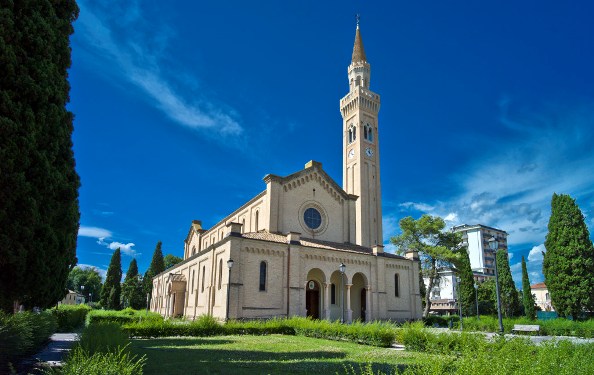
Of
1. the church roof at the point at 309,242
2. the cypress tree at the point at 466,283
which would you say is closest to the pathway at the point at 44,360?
the church roof at the point at 309,242

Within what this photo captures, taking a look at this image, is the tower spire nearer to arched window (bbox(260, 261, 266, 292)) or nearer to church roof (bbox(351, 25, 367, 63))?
church roof (bbox(351, 25, 367, 63))

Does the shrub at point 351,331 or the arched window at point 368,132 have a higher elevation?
the arched window at point 368,132

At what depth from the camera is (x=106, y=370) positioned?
589 cm

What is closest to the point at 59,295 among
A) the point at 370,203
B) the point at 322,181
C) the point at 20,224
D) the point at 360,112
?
the point at 20,224

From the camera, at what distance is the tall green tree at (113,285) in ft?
229

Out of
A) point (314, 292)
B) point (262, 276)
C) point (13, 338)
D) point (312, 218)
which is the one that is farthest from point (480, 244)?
Answer: point (13, 338)

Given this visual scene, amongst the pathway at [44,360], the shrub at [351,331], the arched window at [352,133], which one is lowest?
the pathway at [44,360]

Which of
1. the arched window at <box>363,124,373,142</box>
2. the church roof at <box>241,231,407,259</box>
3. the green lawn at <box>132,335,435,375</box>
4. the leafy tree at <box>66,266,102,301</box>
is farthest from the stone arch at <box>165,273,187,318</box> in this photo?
the leafy tree at <box>66,266,102,301</box>

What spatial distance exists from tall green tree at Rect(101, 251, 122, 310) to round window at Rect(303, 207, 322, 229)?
49681 mm

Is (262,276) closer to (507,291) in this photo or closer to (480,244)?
(507,291)

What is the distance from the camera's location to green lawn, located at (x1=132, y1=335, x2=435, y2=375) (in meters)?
11.2

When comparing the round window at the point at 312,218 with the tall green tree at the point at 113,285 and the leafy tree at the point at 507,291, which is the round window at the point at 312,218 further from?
the tall green tree at the point at 113,285

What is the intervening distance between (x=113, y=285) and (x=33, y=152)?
68.9m

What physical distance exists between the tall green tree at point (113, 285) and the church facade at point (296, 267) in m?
28.4
